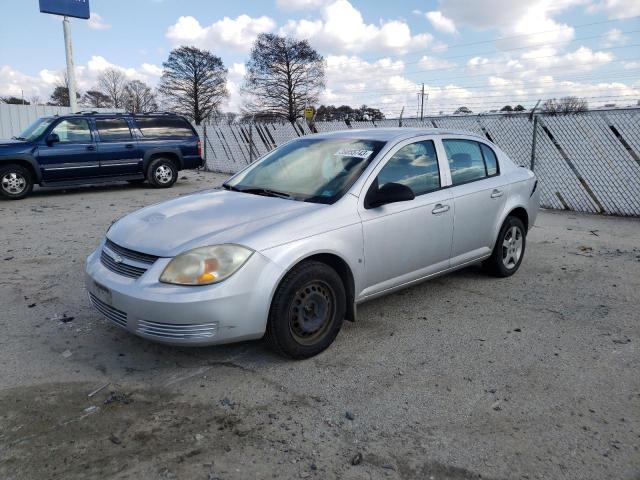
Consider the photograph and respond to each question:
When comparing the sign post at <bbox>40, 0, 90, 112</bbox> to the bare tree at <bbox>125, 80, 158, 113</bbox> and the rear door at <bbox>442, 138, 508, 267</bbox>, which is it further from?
the bare tree at <bbox>125, 80, 158, 113</bbox>

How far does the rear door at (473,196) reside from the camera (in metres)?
4.68

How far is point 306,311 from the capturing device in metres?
3.55

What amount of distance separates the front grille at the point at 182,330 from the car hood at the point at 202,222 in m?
0.45

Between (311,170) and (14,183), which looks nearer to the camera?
(311,170)

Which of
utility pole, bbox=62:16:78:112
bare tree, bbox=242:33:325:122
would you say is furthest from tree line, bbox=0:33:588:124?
utility pole, bbox=62:16:78:112

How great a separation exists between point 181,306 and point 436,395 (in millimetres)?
1676

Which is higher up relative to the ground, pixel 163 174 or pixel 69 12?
pixel 69 12

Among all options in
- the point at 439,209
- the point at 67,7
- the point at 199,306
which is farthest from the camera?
the point at 67,7

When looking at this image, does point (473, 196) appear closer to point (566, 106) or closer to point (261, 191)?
point (261, 191)

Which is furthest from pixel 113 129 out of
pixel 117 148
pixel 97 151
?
pixel 97 151

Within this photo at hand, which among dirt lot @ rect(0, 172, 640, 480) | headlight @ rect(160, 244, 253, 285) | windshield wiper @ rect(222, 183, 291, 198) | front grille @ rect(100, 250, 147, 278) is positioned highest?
windshield wiper @ rect(222, 183, 291, 198)

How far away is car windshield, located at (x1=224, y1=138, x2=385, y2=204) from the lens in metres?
3.98

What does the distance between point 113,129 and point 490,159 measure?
32.0 ft

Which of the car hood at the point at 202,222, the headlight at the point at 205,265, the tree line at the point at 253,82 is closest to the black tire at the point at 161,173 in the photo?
the car hood at the point at 202,222
